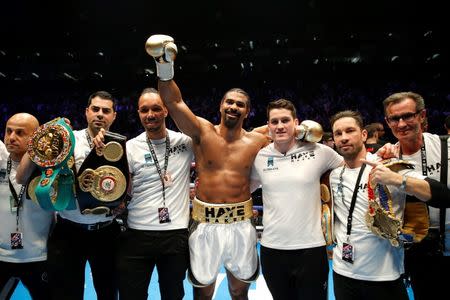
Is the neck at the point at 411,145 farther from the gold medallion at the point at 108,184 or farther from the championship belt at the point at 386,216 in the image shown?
the gold medallion at the point at 108,184

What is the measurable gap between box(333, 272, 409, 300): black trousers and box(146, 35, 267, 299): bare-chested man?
0.73 m

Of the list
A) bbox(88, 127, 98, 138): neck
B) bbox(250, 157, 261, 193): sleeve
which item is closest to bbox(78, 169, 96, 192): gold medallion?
bbox(88, 127, 98, 138): neck

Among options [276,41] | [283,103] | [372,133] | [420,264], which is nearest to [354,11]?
[276,41]

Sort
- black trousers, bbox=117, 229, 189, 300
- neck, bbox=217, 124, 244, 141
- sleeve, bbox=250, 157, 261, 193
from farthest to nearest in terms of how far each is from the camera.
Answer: neck, bbox=217, 124, 244, 141
sleeve, bbox=250, 157, 261, 193
black trousers, bbox=117, 229, 189, 300

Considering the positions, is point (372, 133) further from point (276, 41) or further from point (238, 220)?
point (276, 41)

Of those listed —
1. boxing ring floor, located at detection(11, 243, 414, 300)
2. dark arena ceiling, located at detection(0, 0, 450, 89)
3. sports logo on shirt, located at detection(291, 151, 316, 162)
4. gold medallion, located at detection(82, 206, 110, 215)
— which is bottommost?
boxing ring floor, located at detection(11, 243, 414, 300)

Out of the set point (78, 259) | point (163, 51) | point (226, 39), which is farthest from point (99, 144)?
point (226, 39)

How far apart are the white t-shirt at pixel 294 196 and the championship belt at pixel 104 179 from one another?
993mm

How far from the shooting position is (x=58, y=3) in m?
8.82

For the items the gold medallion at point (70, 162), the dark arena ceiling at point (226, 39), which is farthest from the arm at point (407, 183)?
the dark arena ceiling at point (226, 39)

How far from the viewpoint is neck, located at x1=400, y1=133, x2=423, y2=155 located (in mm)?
2242

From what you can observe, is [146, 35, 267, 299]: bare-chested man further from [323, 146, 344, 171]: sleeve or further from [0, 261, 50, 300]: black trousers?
[0, 261, 50, 300]: black trousers

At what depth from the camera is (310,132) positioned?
261cm

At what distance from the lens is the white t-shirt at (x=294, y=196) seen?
8.16 feet
